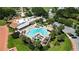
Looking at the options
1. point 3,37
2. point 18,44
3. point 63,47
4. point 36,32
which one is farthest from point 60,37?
point 3,37

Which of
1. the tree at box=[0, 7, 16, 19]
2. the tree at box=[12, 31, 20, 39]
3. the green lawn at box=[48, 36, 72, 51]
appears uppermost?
the tree at box=[0, 7, 16, 19]

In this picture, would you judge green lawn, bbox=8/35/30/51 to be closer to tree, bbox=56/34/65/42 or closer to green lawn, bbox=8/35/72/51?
green lawn, bbox=8/35/72/51

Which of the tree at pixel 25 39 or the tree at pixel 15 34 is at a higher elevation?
the tree at pixel 15 34

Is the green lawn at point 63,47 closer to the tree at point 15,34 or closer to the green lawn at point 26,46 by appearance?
the green lawn at point 26,46

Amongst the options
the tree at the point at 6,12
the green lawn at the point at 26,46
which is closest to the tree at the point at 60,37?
the green lawn at the point at 26,46

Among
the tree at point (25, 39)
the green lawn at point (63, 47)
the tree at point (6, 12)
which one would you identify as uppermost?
the tree at point (6, 12)

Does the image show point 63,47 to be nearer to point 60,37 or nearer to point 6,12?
point 60,37

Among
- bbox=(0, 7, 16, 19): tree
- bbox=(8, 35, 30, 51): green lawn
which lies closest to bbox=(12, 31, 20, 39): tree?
bbox=(8, 35, 30, 51): green lawn
